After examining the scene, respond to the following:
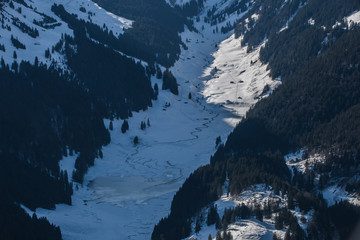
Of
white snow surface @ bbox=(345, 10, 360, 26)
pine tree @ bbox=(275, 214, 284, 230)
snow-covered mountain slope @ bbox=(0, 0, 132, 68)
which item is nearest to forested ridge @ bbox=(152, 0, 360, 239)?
pine tree @ bbox=(275, 214, 284, 230)

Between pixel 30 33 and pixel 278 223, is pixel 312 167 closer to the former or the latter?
pixel 278 223

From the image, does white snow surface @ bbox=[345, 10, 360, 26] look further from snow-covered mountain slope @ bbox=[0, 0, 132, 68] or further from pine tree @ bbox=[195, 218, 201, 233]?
pine tree @ bbox=[195, 218, 201, 233]

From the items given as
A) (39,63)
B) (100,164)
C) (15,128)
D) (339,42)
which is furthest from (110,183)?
(339,42)

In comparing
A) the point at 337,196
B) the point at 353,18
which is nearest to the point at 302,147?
the point at 337,196

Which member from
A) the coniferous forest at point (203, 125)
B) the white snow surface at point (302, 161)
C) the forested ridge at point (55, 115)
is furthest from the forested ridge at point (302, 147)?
the forested ridge at point (55, 115)

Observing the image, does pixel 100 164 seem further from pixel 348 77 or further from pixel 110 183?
pixel 348 77

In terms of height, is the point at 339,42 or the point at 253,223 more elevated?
the point at 339,42

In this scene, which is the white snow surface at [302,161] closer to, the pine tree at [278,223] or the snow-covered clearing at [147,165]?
the snow-covered clearing at [147,165]
